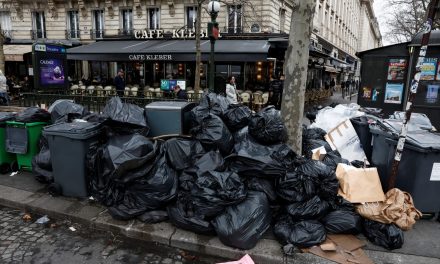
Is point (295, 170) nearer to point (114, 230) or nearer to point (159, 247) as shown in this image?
point (159, 247)

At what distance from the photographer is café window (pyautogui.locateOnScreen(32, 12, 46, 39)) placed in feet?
73.7

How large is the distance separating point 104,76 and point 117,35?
2.98m

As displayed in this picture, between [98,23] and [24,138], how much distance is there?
18.4 metres

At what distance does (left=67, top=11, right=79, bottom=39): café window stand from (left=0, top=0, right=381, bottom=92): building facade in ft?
0.18

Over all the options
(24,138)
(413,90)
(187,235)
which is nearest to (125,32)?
(24,138)

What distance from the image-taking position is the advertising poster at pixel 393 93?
8.45 metres

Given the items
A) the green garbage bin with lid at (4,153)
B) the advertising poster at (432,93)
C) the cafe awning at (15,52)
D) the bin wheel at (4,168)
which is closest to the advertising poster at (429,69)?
the advertising poster at (432,93)

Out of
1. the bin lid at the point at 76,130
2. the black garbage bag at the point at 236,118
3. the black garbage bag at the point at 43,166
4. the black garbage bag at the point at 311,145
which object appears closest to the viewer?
the bin lid at the point at 76,130

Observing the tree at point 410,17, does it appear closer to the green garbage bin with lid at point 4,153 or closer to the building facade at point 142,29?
the building facade at point 142,29

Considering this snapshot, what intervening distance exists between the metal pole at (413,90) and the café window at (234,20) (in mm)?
15018

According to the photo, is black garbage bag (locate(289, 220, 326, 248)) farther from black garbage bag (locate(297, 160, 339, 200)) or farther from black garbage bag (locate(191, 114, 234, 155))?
black garbage bag (locate(191, 114, 234, 155))

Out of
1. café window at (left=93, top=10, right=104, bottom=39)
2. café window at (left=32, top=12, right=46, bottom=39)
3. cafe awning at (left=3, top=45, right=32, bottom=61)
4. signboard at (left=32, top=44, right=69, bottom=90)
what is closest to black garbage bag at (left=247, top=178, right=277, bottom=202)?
signboard at (left=32, top=44, right=69, bottom=90)

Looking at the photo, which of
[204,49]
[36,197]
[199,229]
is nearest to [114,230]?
[199,229]

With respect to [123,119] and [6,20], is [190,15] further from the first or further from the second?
[123,119]
